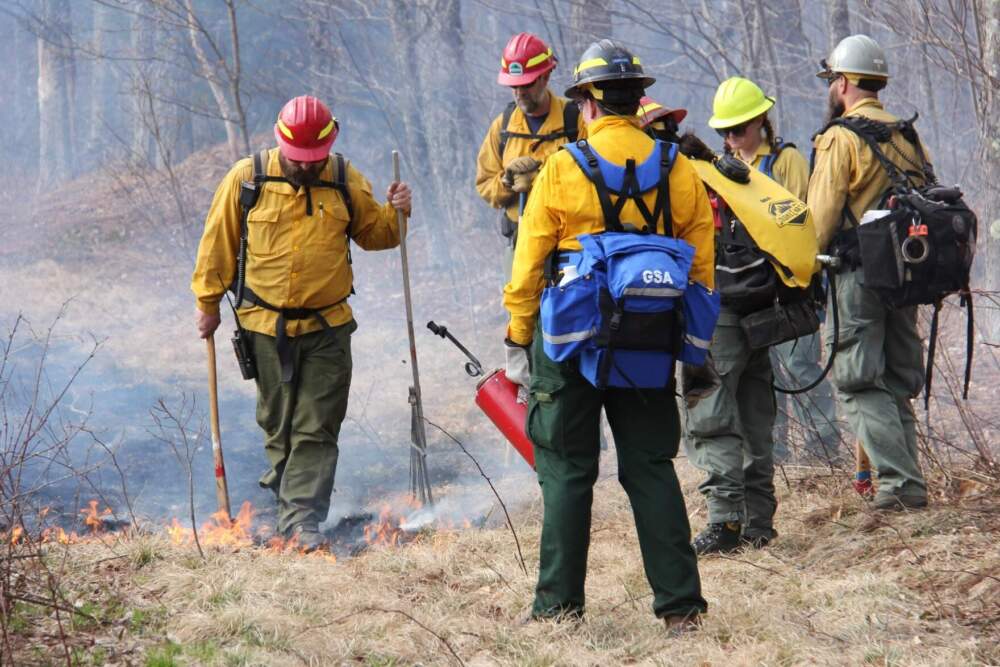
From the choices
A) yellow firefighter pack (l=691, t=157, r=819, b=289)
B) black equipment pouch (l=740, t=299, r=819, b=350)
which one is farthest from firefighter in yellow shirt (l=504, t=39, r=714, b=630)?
black equipment pouch (l=740, t=299, r=819, b=350)

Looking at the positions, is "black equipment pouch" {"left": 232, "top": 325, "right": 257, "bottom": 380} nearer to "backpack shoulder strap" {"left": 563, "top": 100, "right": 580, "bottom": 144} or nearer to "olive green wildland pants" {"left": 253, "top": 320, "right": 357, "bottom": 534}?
"olive green wildland pants" {"left": 253, "top": 320, "right": 357, "bottom": 534}

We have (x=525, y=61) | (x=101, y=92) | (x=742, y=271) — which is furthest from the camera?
(x=101, y=92)

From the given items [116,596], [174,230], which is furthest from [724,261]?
[174,230]

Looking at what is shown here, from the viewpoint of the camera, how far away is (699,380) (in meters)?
4.52

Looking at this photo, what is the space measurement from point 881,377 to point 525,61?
2.84 m

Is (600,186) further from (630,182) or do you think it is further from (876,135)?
(876,135)

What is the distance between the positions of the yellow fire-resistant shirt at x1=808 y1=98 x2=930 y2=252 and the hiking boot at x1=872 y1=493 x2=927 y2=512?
131 cm

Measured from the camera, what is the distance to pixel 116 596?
15.3ft

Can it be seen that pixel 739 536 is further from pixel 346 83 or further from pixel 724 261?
pixel 346 83

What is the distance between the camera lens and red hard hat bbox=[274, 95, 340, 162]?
19.7 ft

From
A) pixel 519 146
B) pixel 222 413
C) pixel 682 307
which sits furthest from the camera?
pixel 222 413

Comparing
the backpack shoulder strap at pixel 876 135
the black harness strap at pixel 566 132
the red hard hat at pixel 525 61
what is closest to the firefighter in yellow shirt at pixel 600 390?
the backpack shoulder strap at pixel 876 135

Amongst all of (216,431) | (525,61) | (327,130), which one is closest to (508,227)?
(525,61)

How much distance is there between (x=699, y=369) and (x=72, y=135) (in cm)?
2478
